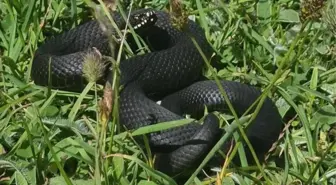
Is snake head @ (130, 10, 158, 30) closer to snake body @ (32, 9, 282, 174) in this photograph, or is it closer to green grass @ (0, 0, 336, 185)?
snake body @ (32, 9, 282, 174)

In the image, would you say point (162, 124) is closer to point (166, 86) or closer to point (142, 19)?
point (166, 86)

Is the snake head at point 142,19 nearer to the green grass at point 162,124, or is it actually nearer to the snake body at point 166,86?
the snake body at point 166,86

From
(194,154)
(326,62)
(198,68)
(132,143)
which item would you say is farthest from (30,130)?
(326,62)

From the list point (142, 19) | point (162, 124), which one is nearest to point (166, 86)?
point (142, 19)

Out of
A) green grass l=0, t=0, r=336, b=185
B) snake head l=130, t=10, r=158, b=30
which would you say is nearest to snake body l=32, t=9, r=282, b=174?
snake head l=130, t=10, r=158, b=30

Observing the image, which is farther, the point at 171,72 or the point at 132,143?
the point at 171,72

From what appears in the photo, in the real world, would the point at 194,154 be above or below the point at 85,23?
below

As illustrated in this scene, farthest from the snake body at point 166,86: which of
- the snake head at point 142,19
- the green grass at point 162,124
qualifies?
the green grass at point 162,124

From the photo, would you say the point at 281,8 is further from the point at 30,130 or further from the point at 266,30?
the point at 30,130
